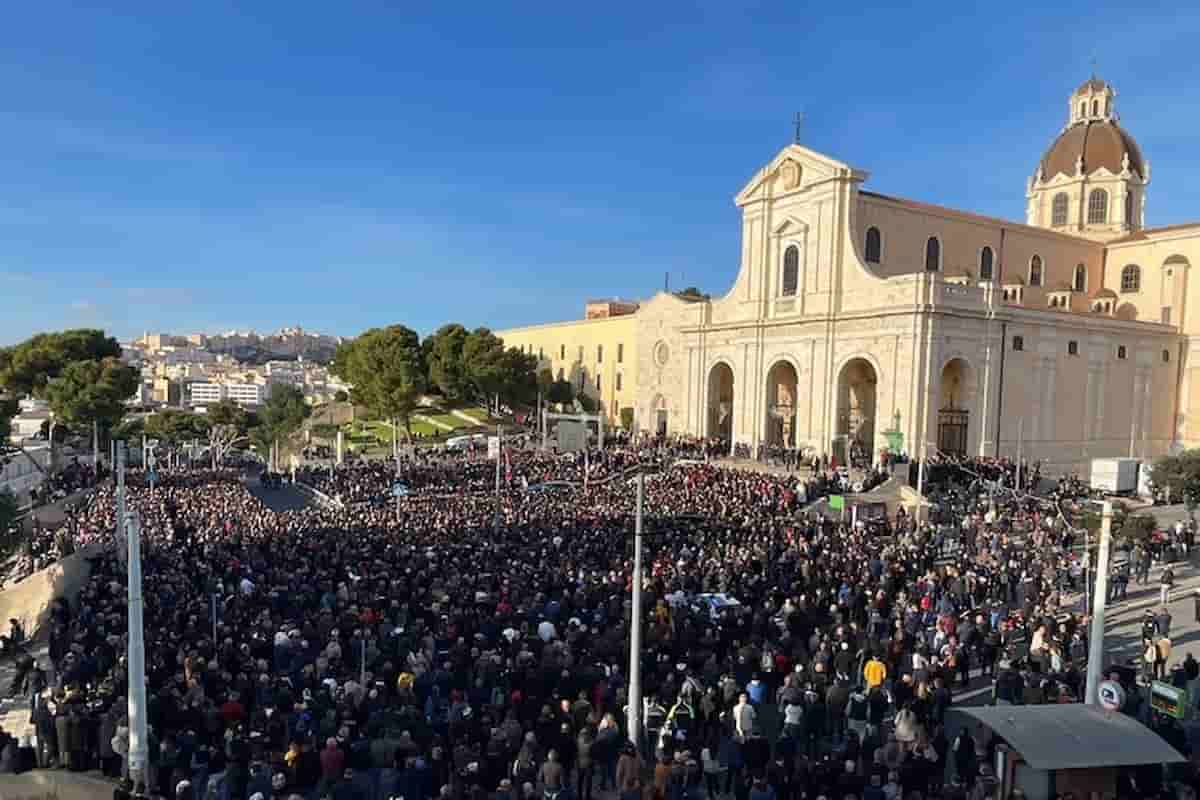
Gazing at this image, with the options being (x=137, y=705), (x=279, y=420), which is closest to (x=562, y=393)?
(x=279, y=420)

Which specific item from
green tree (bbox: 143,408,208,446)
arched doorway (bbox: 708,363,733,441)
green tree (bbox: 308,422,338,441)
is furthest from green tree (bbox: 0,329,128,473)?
arched doorway (bbox: 708,363,733,441)

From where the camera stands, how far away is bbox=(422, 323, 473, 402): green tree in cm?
6894

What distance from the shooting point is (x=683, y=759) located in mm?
10508

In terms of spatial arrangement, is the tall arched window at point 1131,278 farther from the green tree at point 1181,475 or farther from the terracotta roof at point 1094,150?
the green tree at point 1181,475

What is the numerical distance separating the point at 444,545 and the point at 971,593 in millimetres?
12207

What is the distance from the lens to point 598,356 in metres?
70.5

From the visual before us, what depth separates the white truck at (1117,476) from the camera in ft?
115

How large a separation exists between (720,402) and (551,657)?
40109 mm

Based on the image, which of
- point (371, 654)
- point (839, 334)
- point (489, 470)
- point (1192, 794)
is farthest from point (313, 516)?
point (839, 334)

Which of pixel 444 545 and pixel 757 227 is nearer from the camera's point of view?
pixel 444 545

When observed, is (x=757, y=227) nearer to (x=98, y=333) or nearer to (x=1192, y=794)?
(x=1192, y=794)

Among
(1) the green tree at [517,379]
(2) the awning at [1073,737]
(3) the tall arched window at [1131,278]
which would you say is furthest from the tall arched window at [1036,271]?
(2) the awning at [1073,737]

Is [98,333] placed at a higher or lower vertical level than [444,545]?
higher

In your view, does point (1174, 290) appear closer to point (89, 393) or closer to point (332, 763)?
point (332, 763)
